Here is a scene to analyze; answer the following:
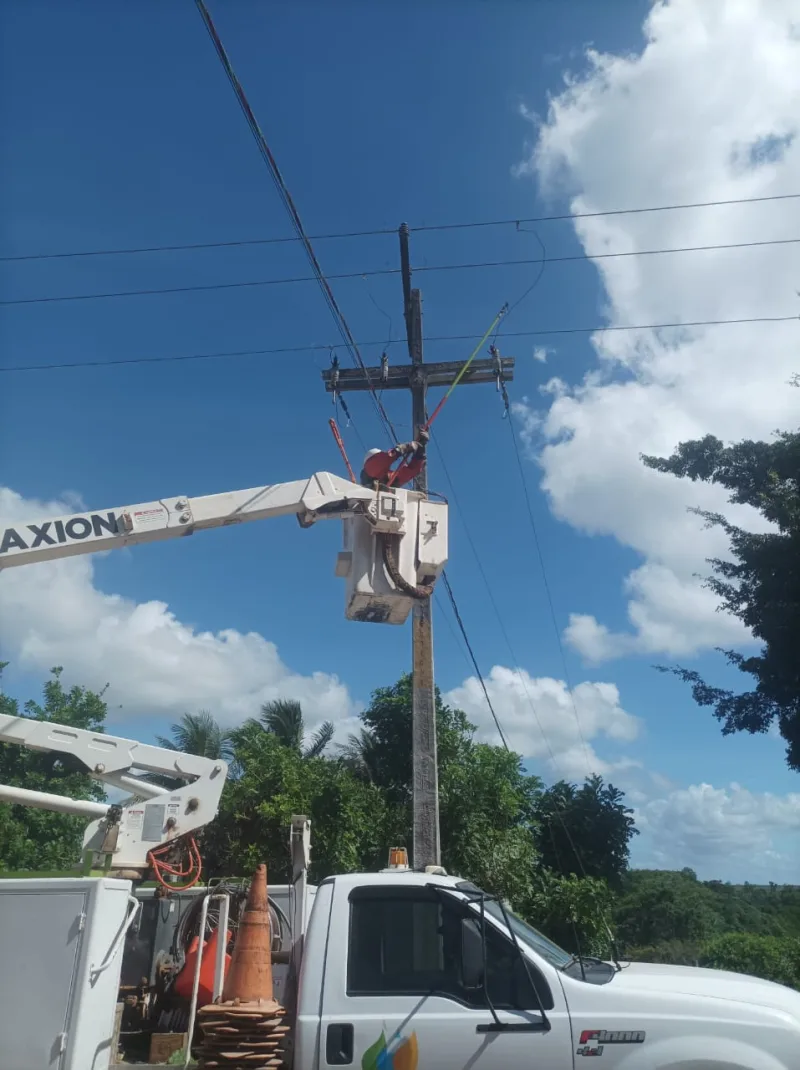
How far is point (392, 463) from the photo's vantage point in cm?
682

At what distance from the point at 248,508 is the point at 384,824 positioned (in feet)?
47.3

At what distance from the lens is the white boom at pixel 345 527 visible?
231 inches

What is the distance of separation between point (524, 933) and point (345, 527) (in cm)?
300

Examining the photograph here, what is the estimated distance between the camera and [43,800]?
17.5ft

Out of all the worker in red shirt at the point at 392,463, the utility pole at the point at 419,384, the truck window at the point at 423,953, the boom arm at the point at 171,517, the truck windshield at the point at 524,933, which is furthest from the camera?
the utility pole at the point at 419,384

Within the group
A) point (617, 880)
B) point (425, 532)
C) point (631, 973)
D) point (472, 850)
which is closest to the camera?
point (631, 973)

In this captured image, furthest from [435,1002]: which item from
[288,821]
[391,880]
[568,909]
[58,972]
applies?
[568,909]

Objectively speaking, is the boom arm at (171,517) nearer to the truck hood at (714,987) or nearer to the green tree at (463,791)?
the truck hood at (714,987)

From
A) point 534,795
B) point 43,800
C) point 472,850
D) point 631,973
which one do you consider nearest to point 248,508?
point 43,800

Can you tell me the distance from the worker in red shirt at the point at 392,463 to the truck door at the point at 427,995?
3276mm

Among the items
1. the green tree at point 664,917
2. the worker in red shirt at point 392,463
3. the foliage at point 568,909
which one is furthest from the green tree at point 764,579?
the green tree at point 664,917

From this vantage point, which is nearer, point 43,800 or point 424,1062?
point 424,1062

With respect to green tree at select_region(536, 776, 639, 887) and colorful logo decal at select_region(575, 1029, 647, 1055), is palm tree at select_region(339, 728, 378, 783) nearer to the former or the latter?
green tree at select_region(536, 776, 639, 887)

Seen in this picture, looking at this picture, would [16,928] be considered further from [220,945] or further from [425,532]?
Answer: [425,532]
